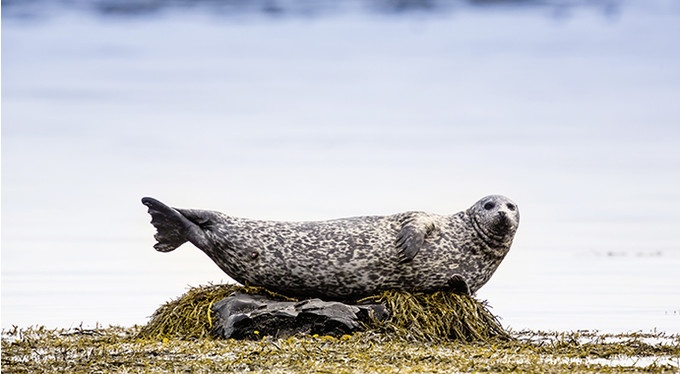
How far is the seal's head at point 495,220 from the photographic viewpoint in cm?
1198

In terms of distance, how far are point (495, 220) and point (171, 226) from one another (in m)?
3.04

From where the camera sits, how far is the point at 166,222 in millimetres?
12117

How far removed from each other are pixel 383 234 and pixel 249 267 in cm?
128

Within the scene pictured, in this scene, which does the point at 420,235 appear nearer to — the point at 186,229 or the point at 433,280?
the point at 433,280

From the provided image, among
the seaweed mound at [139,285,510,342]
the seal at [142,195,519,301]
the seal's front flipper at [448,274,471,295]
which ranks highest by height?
the seal at [142,195,519,301]

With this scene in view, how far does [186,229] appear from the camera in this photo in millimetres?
12117

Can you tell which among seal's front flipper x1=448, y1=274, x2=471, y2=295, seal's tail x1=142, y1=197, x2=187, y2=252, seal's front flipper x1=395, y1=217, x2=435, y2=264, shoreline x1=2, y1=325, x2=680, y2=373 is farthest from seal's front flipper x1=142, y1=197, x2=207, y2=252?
seal's front flipper x1=448, y1=274, x2=471, y2=295

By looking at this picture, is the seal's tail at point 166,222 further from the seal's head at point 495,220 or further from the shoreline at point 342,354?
the seal's head at point 495,220

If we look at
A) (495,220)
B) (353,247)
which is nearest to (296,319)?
(353,247)

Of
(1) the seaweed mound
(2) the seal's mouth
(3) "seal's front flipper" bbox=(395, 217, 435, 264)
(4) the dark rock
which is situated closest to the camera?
(4) the dark rock

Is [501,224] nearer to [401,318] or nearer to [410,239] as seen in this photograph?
[410,239]

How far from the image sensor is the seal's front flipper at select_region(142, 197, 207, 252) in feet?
39.7

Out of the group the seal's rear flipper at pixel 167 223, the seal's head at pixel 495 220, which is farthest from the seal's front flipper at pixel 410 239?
the seal's rear flipper at pixel 167 223

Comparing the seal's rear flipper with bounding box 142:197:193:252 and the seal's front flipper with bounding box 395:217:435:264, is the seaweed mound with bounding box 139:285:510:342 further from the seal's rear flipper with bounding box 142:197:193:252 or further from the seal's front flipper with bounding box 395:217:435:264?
the seal's rear flipper with bounding box 142:197:193:252
